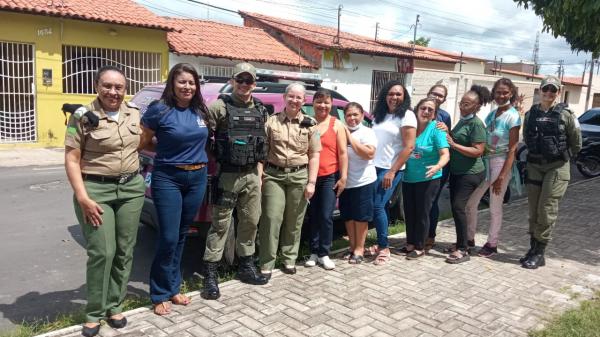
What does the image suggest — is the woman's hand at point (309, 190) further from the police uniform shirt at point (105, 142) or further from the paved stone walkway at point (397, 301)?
the police uniform shirt at point (105, 142)

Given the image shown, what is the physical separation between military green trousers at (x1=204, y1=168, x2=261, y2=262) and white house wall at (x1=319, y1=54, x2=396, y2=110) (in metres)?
16.4

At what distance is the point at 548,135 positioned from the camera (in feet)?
15.5

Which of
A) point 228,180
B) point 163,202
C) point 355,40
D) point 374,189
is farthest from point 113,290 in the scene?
point 355,40

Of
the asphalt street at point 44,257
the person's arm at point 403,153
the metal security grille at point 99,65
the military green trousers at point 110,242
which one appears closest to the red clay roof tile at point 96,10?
the metal security grille at point 99,65

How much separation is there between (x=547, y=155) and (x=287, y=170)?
2.53 metres

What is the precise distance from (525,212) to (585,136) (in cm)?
507

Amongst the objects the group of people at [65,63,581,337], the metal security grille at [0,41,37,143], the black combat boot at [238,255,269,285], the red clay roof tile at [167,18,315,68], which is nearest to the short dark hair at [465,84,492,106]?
the group of people at [65,63,581,337]

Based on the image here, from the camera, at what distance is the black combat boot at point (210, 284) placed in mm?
3883

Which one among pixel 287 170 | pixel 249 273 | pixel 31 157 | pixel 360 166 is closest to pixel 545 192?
pixel 360 166

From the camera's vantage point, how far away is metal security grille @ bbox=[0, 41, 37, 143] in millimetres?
12977

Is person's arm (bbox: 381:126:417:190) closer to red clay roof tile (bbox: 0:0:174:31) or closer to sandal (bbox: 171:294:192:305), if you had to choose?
sandal (bbox: 171:294:192:305)

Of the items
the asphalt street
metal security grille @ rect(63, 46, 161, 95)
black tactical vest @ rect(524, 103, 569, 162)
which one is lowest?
the asphalt street

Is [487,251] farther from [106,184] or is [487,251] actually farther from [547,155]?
[106,184]

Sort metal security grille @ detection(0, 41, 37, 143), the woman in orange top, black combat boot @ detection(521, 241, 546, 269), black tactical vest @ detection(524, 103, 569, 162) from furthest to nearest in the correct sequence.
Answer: metal security grille @ detection(0, 41, 37, 143), black combat boot @ detection(521, 241, 546, 269), black tactical vest @ detection(524, 103, 569, 162), the woman in orange top
